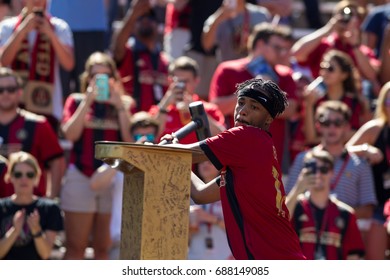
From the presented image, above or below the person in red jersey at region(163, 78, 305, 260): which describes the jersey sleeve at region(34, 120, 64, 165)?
above

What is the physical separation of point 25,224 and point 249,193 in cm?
345

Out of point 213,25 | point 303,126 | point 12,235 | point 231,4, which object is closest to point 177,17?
point 213,25

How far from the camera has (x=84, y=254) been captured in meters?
10.5

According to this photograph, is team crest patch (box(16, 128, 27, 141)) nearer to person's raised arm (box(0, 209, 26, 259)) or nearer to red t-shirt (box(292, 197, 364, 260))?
person's raised arm (box(0, 209, 26, 259))

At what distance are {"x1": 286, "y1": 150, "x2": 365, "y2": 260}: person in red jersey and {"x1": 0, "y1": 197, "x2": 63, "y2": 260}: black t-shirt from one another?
76.6 inches

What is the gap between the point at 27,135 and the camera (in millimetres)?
10383

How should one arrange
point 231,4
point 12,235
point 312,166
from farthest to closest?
point 231,4, point 312,166, point 12,235

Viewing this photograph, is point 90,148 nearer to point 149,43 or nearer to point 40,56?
point 40,56

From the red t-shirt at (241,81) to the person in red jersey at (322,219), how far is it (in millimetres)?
1064

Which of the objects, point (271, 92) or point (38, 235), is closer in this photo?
point (271, 92)

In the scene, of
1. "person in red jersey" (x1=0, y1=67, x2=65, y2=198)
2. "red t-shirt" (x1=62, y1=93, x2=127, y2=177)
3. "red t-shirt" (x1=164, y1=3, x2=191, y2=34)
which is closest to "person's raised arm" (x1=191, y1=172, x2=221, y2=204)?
"person in red jersey" (x1=0, y1=67, x2=65, y2=198)

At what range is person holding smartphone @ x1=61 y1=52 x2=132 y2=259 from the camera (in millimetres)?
10352

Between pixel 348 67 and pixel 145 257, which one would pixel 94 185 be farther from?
pixel 145 257
